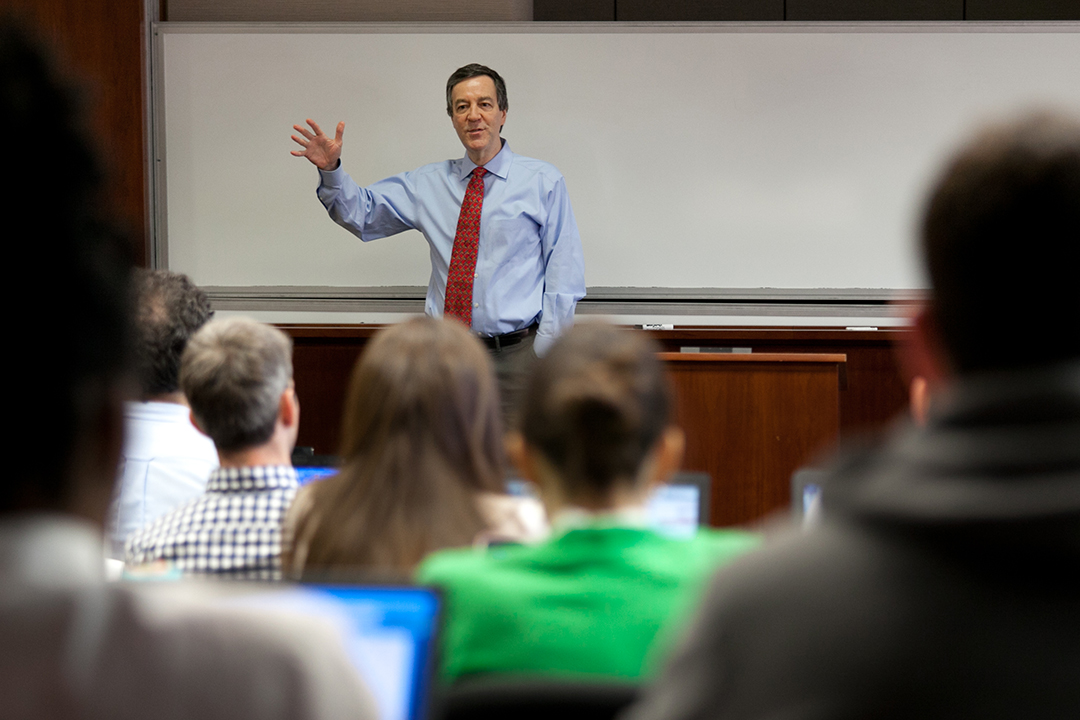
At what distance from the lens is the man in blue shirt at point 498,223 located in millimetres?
4039

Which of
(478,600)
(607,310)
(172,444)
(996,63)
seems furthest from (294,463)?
(996,63)

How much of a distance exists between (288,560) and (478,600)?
0.63 metres

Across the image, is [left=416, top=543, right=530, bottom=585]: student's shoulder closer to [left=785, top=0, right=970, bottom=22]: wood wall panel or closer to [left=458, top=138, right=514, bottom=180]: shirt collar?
[left=458, top=138, right=514, bottom=180]: shirt collar

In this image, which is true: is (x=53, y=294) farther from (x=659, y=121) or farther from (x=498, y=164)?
(x=659, y=121)

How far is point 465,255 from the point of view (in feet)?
13.6

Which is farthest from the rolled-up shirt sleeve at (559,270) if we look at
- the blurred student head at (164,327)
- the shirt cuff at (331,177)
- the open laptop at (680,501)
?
the open laptop at (680,501)

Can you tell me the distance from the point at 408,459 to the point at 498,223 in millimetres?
2827

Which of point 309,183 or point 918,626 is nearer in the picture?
point 918,626

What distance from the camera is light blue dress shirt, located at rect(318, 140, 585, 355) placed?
13.3 feet

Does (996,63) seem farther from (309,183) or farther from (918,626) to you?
(918,626)

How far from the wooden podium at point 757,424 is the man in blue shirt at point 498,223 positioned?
0.86 meters

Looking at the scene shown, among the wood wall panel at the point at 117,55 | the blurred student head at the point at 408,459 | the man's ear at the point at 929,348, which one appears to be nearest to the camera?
the man's ear at the point at 929,348

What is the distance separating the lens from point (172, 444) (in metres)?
2.02

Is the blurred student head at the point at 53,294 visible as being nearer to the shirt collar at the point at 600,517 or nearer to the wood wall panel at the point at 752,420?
the shirt collar at the point at 600,517
